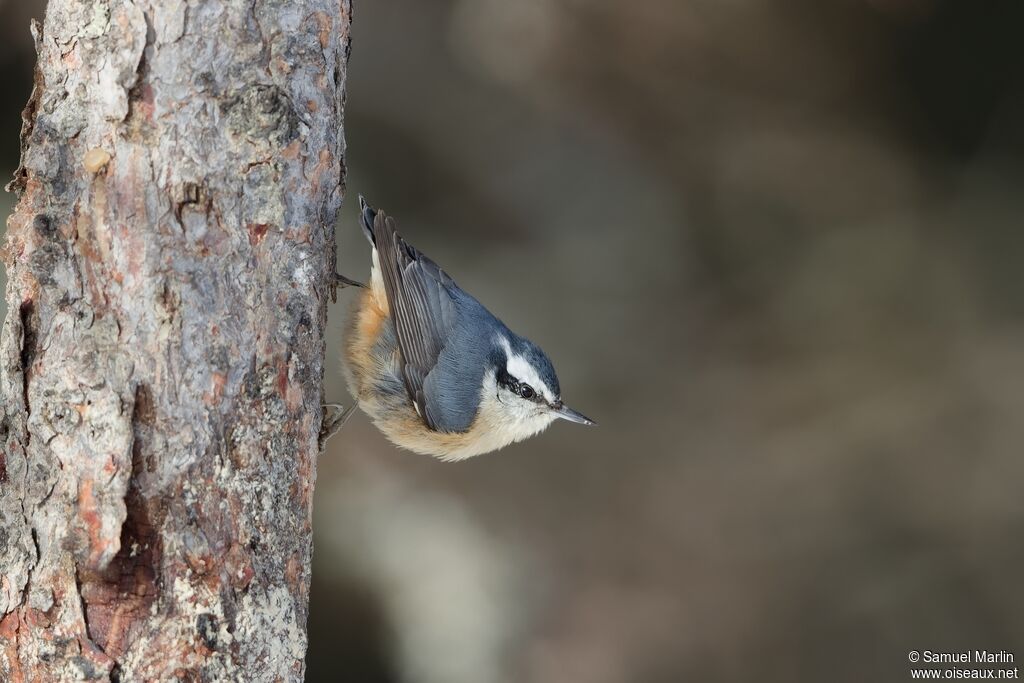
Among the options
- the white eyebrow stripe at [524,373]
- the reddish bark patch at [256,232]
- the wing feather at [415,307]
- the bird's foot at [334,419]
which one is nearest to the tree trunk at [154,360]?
the reddish bark patch at [256,232]

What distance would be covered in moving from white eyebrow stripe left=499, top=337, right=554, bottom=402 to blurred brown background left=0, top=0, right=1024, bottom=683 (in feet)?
2.60

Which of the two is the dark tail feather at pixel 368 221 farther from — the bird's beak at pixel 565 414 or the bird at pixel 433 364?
the bird's beak at pixel 565 414

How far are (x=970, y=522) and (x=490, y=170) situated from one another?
2512mm

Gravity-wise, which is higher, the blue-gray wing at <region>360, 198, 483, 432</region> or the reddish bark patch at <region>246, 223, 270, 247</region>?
the reddish bark patch at <region>246, 223, 270, 247</region>

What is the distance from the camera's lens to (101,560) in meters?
1.70

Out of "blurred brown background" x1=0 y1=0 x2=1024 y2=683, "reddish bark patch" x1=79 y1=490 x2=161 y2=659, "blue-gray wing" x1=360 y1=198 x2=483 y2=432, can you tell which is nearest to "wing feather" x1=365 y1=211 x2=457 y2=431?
"blue-gray wing" x1=360 y1=198 x2=483 y2=432

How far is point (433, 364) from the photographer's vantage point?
9.84 ft

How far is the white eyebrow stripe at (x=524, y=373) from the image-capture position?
304 centimetres

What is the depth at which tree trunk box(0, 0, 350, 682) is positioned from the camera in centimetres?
173

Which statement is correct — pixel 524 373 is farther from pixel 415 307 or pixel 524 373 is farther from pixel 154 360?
pixel 154 360

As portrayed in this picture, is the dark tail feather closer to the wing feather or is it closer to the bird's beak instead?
the wing feather

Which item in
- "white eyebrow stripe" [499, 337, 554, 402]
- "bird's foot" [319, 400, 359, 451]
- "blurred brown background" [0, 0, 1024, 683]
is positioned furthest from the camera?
"blurred brown background" [0, 0, 1024, 683]

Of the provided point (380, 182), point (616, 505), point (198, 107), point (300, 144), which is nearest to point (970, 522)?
point (616, 505)

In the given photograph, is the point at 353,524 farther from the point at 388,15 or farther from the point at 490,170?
the point at 388,15
